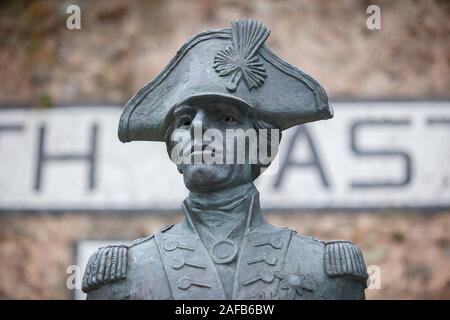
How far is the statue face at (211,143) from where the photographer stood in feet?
10.6

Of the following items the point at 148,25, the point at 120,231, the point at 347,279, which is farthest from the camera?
the point at 148,25

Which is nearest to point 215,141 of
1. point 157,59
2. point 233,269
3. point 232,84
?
point 232,84

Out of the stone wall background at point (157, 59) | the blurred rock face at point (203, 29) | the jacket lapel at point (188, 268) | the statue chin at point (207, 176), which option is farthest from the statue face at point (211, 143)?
the blurred rock face at point (203, 29)

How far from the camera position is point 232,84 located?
3262 mm

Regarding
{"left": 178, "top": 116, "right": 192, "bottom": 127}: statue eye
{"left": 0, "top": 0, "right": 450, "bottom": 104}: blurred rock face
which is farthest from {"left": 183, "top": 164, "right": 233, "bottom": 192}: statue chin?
{"left": 0, "top": 0, "right": 450, "bottom": 104}: blurred rock face

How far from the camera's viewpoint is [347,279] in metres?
3.17

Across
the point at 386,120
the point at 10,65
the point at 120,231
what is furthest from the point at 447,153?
the point at 10,65

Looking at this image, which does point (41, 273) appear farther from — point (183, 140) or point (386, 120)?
point (183, 140)

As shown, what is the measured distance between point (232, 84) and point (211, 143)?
14cm

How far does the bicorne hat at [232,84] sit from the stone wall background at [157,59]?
2210 mm

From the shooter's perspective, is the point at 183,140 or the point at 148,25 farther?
the point at 148,25

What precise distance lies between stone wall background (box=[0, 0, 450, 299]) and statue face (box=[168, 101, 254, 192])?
2285 mm

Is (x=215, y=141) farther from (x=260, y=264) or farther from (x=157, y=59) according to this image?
(x=157, y=59)

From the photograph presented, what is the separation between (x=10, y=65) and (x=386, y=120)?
1.53 metres
